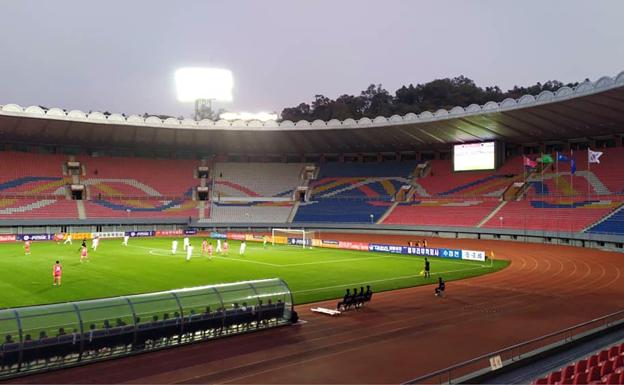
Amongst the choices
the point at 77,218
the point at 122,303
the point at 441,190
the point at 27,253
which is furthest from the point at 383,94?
the point at 122,303

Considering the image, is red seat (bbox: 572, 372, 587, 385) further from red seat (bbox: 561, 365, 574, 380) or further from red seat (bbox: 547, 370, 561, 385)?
red seat (bbox: 547, 370, 561, 385)

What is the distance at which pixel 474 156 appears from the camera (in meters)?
65.8

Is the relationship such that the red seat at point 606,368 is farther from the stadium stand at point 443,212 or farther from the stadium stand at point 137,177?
the stadium stand at point 137,177

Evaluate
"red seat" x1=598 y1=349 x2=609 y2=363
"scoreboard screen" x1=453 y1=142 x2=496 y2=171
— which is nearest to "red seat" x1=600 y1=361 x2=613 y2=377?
"red seat" x1=598 y1=349 x2=609 y2=363

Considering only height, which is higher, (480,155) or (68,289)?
(480,155)

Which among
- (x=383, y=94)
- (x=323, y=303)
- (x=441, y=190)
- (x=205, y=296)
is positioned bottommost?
(x=323, y=303)

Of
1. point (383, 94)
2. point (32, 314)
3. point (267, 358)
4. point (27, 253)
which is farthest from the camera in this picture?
point (383, 94)

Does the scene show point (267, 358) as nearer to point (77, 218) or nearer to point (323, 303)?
point (323, 303)

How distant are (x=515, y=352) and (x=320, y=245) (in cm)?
3667

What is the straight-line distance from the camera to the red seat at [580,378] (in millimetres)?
10422

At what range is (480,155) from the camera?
65.4m

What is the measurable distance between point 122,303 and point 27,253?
104 ft

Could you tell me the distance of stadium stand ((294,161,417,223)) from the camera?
72000 mm

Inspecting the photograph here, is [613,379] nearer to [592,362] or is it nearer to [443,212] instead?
[592,362]
